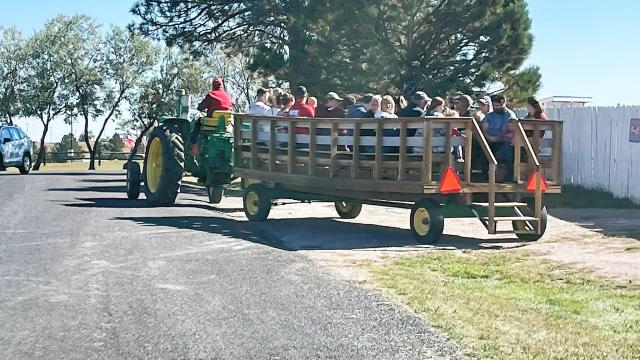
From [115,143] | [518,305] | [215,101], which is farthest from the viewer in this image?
[115,143]

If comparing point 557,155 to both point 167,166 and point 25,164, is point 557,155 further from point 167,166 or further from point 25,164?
point 25,164

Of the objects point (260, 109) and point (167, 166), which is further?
point (167, 166)

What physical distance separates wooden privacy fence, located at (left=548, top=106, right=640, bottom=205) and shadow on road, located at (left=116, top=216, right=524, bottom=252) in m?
7.31

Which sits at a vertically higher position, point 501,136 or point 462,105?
point 462,105

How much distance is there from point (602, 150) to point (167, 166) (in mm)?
9994

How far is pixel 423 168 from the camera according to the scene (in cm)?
1323

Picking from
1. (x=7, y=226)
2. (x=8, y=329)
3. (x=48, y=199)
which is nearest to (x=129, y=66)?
(x=48, y=199)

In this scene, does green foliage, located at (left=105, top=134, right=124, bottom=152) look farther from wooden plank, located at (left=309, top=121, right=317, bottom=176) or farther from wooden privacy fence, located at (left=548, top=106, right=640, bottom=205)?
wooden plank, located at (left=309, top=121, right=317, bottom=176)

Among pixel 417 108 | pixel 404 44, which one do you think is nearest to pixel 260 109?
pixel 417 108

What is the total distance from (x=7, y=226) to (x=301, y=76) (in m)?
14.3

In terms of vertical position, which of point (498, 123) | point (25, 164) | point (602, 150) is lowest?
point (25, 164)

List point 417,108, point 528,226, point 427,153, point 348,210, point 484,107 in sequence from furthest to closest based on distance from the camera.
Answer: point 348,210 → point 484,107 → point 417,108 → point 528,226 → point 427,153

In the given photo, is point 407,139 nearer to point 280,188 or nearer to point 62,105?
point 280,188

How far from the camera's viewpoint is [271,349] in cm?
693
